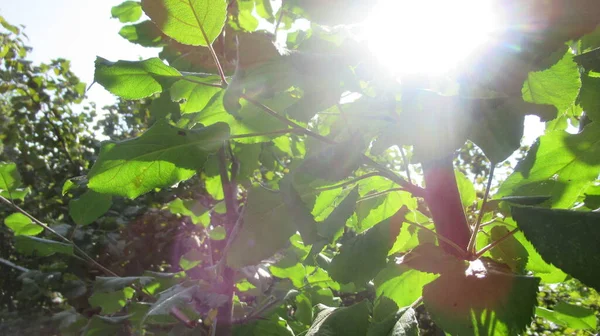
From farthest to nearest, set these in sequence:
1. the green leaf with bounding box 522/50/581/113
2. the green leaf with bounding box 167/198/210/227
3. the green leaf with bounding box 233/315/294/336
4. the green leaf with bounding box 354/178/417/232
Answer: the green leaf with bounding box 167/198/210/227 < the green leaf with bounding box 233/315/294/336 < the green leaf with bounding box 354/178/417/232 < the green leaf with bounding box 522/50/581/113

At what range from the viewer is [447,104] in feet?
1.93

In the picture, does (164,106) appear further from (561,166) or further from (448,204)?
(561,166)

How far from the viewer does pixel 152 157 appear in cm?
85

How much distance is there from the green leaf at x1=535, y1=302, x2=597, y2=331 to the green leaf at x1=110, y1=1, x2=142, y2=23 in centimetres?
208

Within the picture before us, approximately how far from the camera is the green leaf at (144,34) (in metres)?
1.81

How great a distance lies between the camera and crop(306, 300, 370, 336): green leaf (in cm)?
80

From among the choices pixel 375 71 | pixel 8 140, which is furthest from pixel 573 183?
pixel 8 140

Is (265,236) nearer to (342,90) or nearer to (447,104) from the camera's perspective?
(342,90)

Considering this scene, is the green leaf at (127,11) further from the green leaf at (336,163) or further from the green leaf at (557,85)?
the green leaf at (557,85)

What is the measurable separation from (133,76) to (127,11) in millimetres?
1235

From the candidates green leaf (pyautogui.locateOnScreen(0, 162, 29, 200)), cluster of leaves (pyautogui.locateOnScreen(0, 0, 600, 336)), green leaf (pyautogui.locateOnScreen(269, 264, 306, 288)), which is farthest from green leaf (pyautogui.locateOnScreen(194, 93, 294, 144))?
green leaf (pyautogui.locateOnScreen(0, 162, 29, 200))

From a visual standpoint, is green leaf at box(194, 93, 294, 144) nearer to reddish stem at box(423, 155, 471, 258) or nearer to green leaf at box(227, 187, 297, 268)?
green leaf at box(227, 187, 297, 268)

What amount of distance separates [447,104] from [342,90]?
0.80ft

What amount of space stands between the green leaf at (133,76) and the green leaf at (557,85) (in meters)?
0.77
